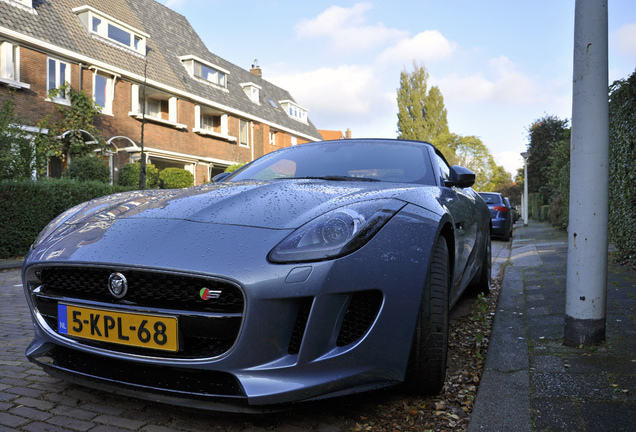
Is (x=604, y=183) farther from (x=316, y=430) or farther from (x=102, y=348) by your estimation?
(x=102, y=348)

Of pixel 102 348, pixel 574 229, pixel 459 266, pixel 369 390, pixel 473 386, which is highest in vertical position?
pixel 574 229

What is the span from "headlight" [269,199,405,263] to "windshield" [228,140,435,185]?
856mm

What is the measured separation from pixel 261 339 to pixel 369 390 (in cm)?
48

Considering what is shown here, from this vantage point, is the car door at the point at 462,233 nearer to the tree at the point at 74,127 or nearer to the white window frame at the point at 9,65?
the tree at the point at 74,127

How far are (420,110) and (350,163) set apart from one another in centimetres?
4535

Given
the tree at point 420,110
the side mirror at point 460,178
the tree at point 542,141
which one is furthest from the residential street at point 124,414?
the tree at point 420,110

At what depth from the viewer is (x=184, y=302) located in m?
1.69

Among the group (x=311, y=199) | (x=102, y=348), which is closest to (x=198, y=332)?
(x=102, y=348)

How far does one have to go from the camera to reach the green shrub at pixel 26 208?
8180 millimetres

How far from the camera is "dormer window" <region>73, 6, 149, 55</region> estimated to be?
1638 cm

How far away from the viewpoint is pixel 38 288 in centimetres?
199

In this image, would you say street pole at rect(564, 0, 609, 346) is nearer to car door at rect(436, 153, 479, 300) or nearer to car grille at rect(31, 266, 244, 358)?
car door at rect(436, 153, 479, 300)

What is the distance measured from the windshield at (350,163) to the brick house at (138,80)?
1266cm

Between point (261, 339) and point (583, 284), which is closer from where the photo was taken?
point (261, 339)
